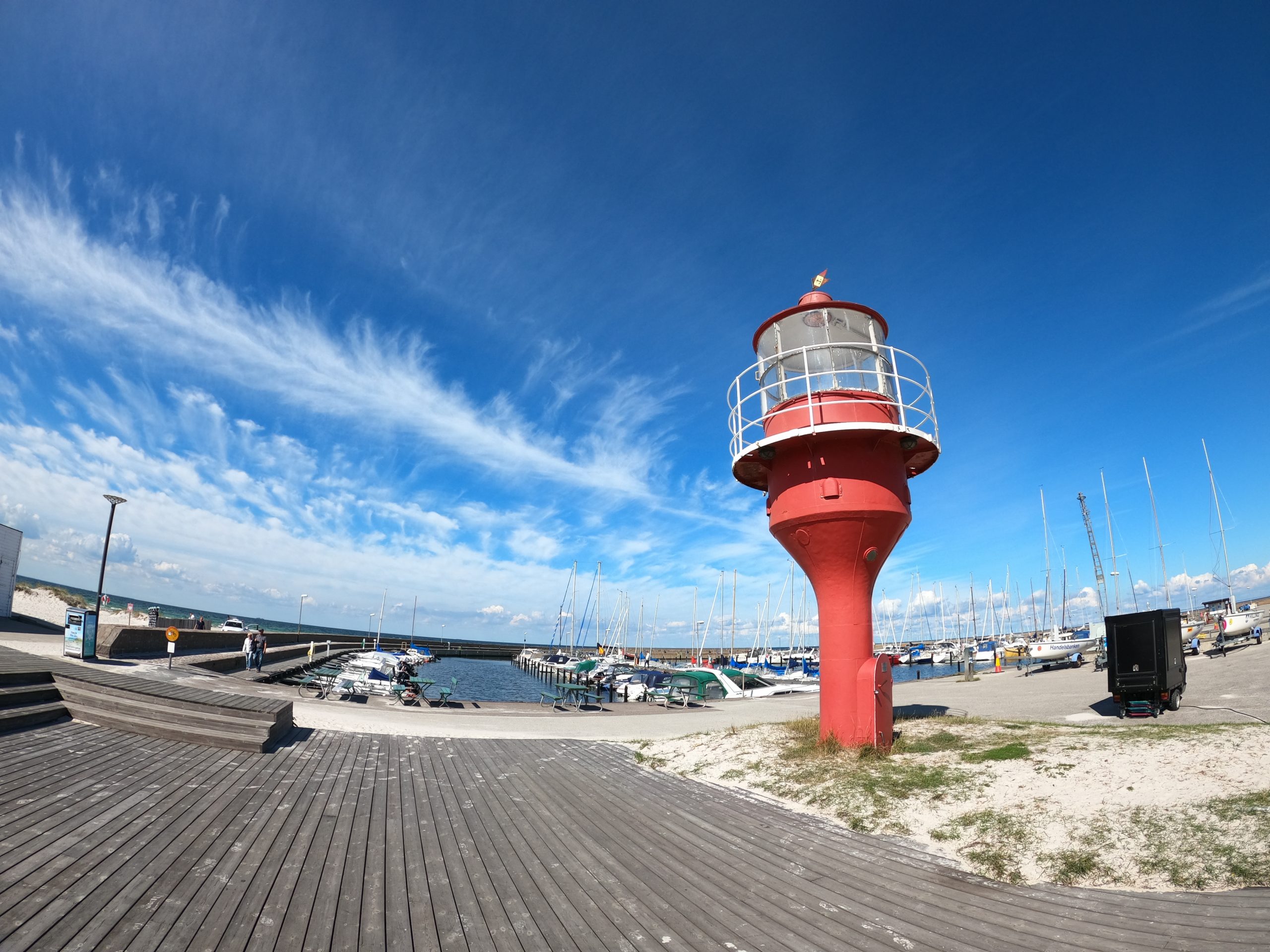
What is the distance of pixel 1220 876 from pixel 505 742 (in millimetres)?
10791

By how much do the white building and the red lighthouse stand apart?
35.1m

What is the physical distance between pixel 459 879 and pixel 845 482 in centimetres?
808

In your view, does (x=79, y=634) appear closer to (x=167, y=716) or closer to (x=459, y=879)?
(x=167, y=716)

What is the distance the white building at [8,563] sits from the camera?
28.3 meters

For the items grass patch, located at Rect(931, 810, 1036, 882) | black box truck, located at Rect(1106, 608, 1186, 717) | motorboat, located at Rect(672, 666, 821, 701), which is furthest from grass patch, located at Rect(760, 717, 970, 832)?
motorboat, located at Rect(672, 666, 821, 701)

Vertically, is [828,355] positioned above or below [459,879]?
above

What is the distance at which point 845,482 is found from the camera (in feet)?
34.9

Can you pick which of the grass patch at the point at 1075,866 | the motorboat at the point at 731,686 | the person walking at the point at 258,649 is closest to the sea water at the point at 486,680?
the person walking at the point at 258,649

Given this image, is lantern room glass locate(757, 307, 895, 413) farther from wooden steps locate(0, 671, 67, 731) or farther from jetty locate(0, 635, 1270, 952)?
wooden steps locate(0, 671, 67, 731)

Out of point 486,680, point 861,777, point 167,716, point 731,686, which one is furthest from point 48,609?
point 861,777

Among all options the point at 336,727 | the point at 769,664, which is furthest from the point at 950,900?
the point at 769,664

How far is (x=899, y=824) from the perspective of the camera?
728 cm

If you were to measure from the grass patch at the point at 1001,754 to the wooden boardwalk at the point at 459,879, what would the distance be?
9.53 ft

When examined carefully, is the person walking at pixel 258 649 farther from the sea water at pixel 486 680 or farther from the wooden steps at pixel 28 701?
the wooden steps at pixel 28 701
